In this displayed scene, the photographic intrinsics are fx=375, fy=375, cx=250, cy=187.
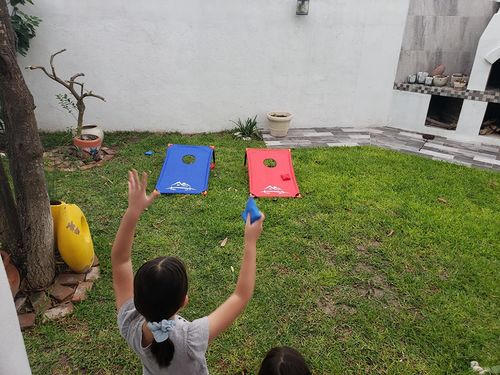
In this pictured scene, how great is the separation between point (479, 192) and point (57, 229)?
17.5 feet

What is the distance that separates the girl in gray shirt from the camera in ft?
4.47

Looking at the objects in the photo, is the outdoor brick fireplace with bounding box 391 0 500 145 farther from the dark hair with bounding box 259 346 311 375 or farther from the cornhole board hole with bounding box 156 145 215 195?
the dark hair with bounding box 259 346 311 375

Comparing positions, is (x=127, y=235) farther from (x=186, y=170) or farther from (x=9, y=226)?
(x=186, y=170)

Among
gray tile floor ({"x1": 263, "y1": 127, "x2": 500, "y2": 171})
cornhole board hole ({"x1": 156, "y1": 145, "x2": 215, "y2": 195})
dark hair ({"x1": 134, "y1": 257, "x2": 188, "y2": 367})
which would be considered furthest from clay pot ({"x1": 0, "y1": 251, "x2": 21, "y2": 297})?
gray tile floor ({"x1": 263, "y1": 127, "x2": 500, "y2": 171})

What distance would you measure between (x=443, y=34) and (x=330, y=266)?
20.2 ft

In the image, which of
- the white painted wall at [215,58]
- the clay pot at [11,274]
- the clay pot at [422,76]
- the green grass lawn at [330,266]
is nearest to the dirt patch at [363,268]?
the green grass lawn at [330,266]

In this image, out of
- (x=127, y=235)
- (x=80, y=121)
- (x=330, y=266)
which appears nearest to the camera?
(x=127, y=235)

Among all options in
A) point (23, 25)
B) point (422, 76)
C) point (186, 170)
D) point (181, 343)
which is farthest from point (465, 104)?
point (23, 25)

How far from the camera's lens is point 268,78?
7.36 meters

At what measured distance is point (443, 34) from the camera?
293 inches

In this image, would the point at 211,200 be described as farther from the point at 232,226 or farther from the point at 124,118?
the point at 124,118

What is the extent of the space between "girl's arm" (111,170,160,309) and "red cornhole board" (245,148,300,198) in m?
3.35

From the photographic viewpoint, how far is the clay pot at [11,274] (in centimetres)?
302

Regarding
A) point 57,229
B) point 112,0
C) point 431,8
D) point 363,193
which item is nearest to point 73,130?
point 112,0
